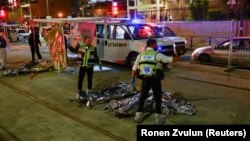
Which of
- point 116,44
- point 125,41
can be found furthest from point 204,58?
point 116,44

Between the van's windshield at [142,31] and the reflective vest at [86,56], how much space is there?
5.09m

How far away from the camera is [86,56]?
9.74 meters

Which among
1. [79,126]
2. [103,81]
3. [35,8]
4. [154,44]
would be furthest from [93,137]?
[35,8]

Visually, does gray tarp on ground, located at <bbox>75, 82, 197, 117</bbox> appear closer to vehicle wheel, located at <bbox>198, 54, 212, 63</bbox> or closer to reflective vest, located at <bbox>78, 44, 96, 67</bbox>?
reflective vest, located at <bbox>78, 44, 96, 67</bbox>

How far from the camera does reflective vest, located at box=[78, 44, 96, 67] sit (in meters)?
9.74

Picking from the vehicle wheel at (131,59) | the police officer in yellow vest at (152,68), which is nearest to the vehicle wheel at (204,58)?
the vehicle wheel at (131,59)

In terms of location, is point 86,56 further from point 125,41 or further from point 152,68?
point 125,41

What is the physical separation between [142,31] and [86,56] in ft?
18.8

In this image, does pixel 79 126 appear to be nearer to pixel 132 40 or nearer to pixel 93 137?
pixel 93 137

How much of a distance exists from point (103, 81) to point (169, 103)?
4.46 metres

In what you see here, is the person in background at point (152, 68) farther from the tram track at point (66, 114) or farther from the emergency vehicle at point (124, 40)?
the emergency vehicle at point (124, 40)

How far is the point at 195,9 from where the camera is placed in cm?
2694

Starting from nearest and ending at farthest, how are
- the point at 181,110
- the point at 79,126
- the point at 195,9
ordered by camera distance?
the point at 79,126 → the point at 181,110 → the point at 195,9

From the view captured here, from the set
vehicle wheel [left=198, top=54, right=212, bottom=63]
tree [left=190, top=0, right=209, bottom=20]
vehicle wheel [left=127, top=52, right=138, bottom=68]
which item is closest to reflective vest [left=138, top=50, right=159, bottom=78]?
vehicle wheel [left=127, top=52, right=138, bottom=68]
